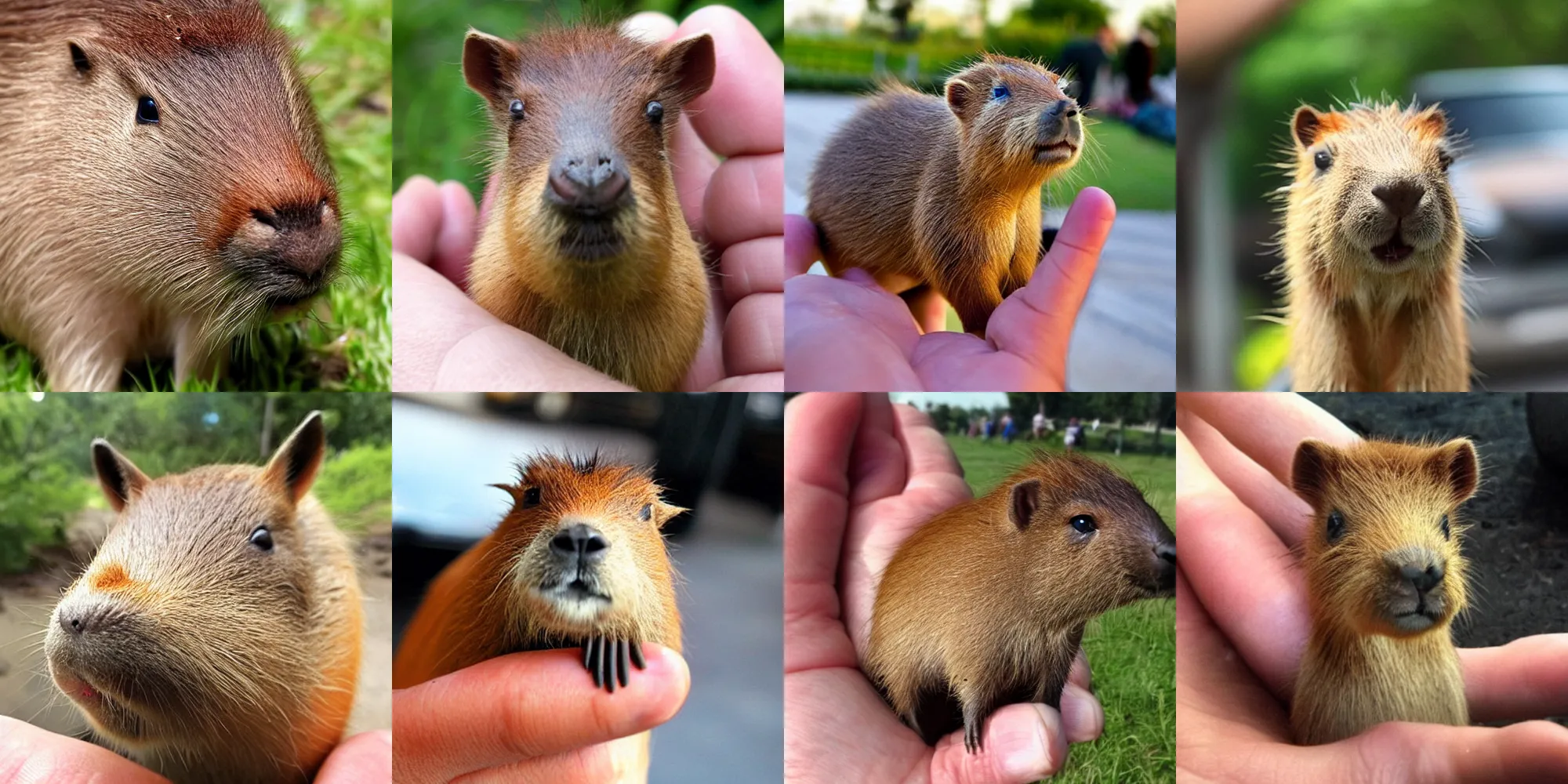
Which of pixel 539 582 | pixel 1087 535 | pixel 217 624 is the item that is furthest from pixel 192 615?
pixel 1087 535

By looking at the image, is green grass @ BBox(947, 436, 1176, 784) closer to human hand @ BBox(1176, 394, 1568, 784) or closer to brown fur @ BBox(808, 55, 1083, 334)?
human hand @ BBox(1176, 394, 1568, 784)

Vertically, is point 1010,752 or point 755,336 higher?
point 755,336

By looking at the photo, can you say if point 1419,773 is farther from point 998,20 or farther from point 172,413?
point 172,413

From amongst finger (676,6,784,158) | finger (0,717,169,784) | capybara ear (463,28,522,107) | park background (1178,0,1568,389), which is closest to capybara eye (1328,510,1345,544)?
park background (1178,0,1568,389)

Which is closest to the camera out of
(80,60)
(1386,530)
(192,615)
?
(80,60)

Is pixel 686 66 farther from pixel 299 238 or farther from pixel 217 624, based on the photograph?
pixel 217 624

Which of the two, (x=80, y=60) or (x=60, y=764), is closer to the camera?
(x=80, y=60)
